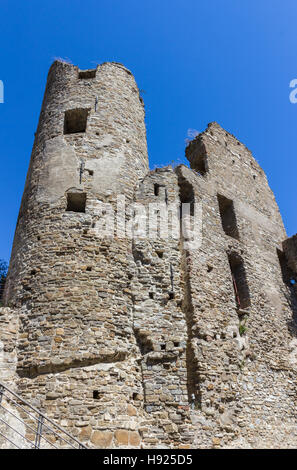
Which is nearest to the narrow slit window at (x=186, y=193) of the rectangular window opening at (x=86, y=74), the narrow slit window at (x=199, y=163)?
the narrow slit window at (x=199, y=163)

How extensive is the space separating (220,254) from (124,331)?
416 centimetres

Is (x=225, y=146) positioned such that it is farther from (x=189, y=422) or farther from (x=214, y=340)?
(x=189, y=422)

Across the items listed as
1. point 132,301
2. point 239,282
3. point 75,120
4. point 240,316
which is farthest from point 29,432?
point 75,120

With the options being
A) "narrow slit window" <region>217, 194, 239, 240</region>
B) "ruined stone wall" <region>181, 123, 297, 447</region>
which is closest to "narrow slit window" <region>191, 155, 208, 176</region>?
"ruined stone wall" <region>181, 123, 297, 447</region>

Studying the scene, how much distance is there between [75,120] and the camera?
450 inches

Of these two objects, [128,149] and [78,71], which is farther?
[78,71]

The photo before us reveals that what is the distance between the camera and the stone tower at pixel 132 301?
717cm

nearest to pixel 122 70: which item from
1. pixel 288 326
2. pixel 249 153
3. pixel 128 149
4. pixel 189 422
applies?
pixel 128 149

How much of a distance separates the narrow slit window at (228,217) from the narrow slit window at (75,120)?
5010 mm

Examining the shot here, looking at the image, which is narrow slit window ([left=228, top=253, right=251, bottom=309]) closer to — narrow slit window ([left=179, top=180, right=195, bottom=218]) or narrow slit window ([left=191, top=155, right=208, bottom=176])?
narrow slit window ([left=179, top=180, right=195, bottom=218])

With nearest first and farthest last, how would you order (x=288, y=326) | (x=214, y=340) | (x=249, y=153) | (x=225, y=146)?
(x=214, y=340), (x=288, y=326), (x=225, y=146), (x=249, y=153)

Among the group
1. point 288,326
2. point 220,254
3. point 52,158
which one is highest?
point 52,158

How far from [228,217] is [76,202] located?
570cm

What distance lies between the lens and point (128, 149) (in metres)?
10.9
